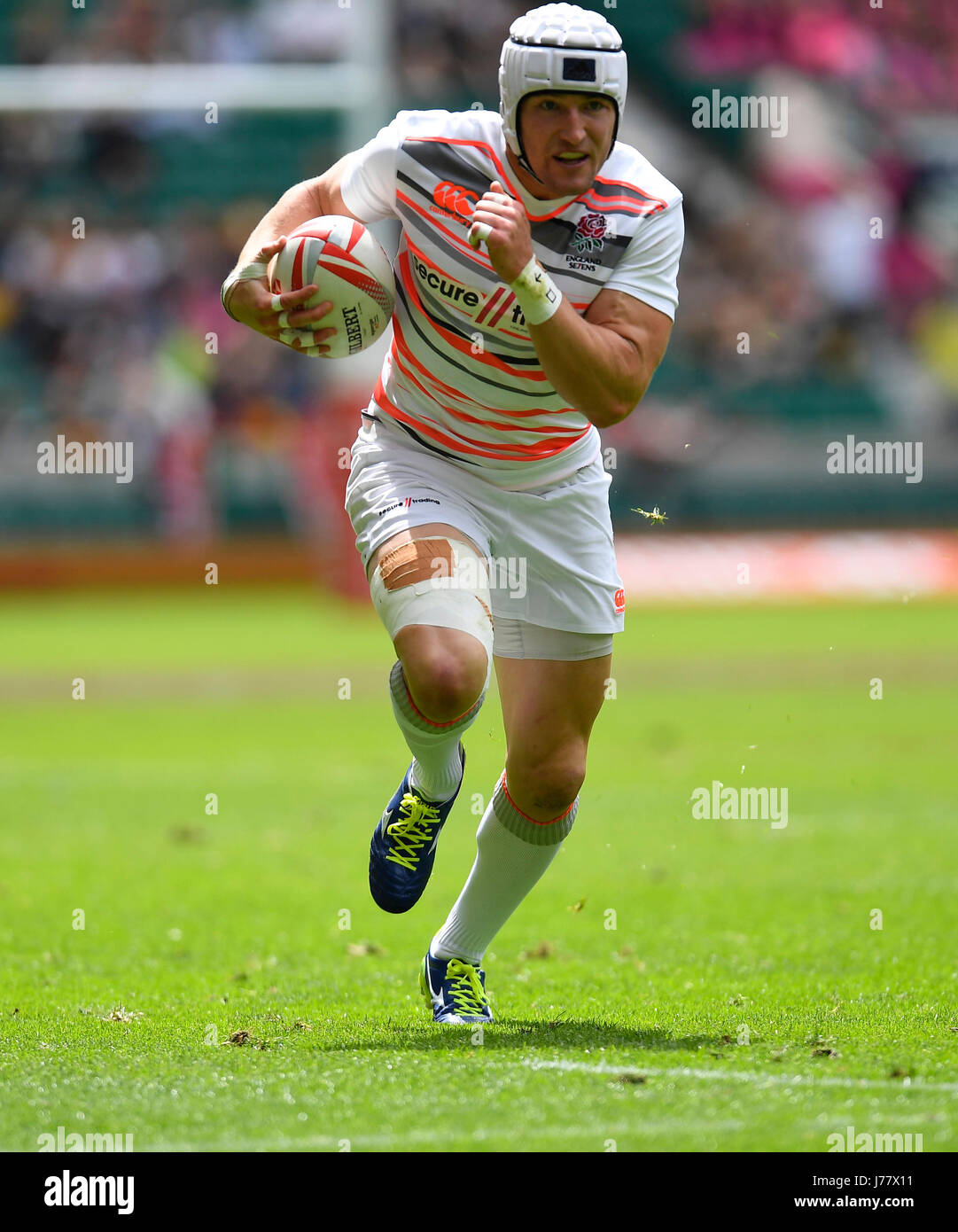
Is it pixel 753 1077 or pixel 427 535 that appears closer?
pixel 753 1077

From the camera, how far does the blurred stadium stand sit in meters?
23.2

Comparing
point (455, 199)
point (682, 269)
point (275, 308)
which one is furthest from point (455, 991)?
point (682, 269)

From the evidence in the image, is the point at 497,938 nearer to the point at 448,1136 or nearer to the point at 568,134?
the point at 448,1136

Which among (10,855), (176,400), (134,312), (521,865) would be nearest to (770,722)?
(10,855)

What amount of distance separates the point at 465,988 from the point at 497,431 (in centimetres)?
172

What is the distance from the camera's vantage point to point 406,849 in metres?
5.71

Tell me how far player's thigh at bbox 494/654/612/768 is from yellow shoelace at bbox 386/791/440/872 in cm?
31

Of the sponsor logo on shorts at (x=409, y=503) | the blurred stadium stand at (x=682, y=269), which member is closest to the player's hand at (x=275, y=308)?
the sponsor logo on shorts at (x=409, y=503)

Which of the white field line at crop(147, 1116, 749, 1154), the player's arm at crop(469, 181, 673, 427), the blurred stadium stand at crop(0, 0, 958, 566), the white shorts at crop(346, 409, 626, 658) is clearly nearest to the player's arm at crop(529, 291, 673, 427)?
the player's arm at crop(469, 181, 673, 427)

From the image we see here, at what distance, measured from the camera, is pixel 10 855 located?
8.89 m

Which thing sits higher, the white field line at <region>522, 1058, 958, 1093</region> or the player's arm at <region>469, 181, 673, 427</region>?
the player's arm at <region>469, 181, 673, 427</region>

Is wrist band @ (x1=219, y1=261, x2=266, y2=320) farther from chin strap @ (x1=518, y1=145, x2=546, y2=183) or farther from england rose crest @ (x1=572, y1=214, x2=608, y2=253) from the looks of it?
england rose crest @ (x1=572, y1=214, x2=608, y2=253)

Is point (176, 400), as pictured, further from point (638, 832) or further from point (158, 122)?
point (638, 832)

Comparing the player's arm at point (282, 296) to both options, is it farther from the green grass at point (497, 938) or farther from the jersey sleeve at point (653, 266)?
the green grass at point (497, 938)
